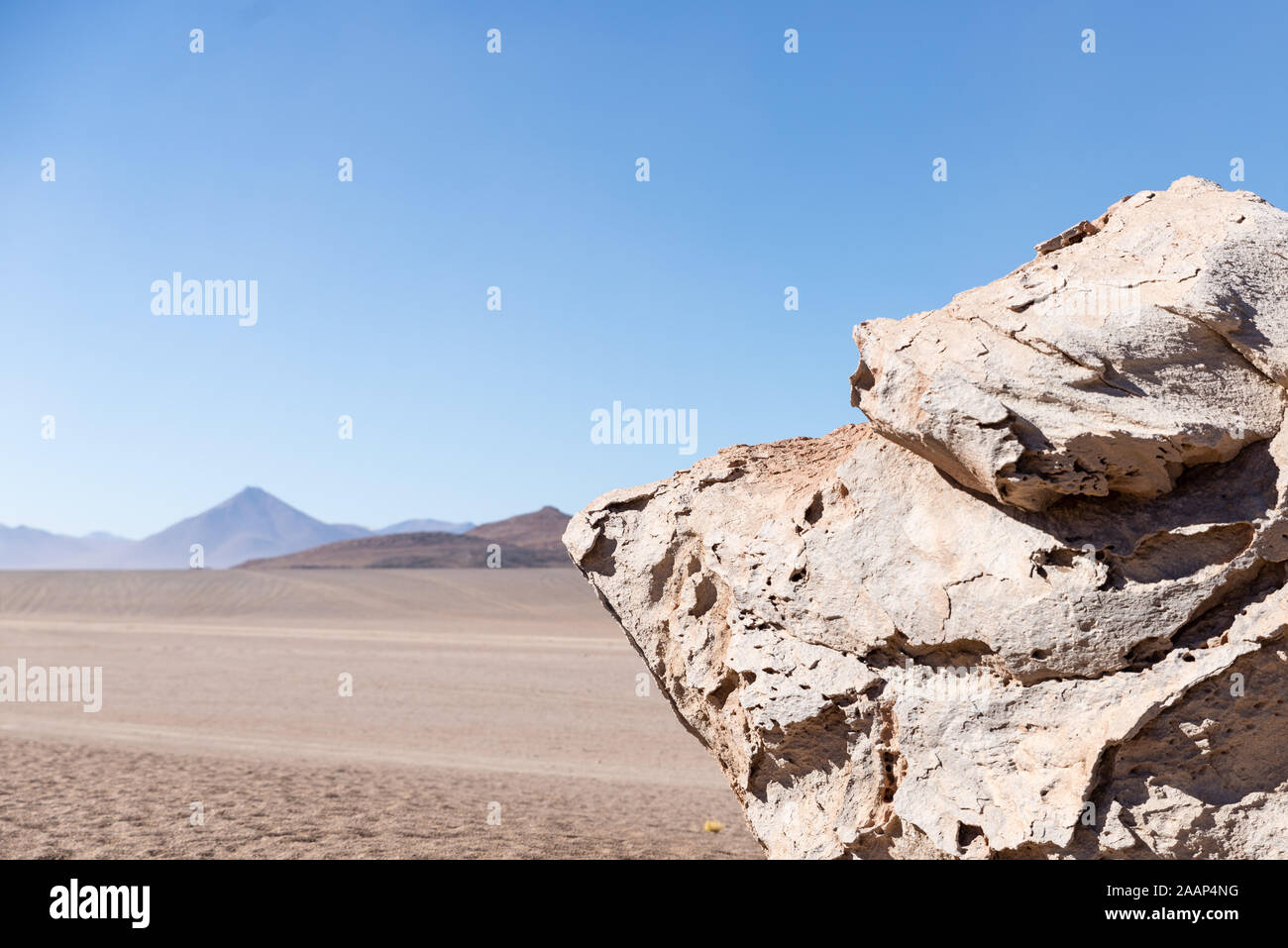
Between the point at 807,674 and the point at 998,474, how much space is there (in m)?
1.50

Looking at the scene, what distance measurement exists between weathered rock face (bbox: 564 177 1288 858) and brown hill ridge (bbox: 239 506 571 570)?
71114 mm

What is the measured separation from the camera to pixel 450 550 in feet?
310

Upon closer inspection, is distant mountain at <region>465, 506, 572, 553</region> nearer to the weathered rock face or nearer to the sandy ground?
the sandy ground

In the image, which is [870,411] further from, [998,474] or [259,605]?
[259,605]

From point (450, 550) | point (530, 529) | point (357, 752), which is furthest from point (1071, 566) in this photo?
point (530, 529)

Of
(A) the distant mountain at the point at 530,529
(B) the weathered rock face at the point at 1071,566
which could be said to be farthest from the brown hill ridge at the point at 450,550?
(B) the weathered rock face at the point at 1071,566

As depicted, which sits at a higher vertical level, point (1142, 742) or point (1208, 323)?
point (1208, 323)

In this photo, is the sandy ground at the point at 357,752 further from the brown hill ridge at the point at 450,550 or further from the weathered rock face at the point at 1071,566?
the brown hill ridge at the point at 450,550

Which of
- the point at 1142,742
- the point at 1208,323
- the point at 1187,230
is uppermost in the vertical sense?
the point at 1187,230

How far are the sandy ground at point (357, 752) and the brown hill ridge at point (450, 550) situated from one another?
49.0 meters

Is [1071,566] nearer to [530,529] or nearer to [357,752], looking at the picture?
[357,752]

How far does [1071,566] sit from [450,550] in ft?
304
